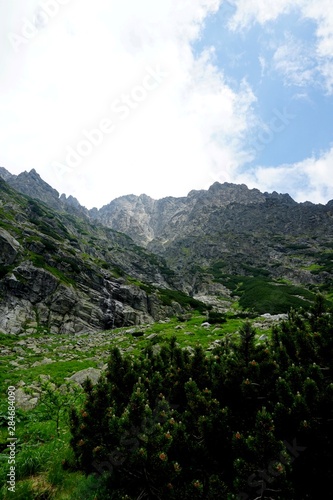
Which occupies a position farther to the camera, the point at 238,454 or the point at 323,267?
the point at 323,267

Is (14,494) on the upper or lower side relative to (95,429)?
lower

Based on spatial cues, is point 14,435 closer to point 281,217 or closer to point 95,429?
point 95,429

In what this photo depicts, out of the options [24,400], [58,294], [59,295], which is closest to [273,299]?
[59,295]

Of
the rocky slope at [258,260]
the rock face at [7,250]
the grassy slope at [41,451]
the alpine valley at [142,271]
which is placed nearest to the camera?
the grassy slope at [41,451]

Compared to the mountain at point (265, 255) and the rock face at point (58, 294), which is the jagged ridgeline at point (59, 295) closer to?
the rock face at point (58, 294)

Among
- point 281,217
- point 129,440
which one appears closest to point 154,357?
point 129,440

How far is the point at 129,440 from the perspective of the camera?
4.88 m

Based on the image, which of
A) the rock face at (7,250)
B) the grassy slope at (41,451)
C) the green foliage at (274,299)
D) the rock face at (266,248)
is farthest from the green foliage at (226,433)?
the rock face at (266,248)

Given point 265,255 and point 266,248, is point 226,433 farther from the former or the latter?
point 266,248

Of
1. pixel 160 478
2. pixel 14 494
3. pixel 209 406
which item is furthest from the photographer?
pixel 209 406

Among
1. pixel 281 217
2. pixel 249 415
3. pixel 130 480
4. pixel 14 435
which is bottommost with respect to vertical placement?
pixel 14 435

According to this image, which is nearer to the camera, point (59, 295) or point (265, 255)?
point (59, 295)

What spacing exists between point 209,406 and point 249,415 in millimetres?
870

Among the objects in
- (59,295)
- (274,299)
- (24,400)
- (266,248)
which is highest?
(266,248)
